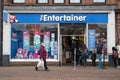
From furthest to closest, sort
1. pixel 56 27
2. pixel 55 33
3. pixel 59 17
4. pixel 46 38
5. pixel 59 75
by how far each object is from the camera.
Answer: pixel 46 38 → pixel 55 33 → pixel 56 27 → pixel 59 17 → pixel 59 75

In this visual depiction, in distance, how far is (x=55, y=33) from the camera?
1273 inches

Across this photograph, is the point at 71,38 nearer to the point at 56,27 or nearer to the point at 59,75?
the point at 56,27

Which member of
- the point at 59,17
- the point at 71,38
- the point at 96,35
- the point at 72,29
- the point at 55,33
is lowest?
the point at 71,38

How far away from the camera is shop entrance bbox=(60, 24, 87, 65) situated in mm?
32219

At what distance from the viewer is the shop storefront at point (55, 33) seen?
105 feet

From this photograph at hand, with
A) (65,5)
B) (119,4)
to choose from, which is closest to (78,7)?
(65,5)

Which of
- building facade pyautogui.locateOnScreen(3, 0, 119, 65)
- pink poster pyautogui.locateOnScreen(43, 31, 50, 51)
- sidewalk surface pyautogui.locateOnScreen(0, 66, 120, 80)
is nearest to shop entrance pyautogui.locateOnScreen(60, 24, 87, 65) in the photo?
building facade pyautogui.locateOnScreen(3, 0, 119, 65)

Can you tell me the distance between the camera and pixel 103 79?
822 inches

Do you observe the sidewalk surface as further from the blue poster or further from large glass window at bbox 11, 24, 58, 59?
large glass window at bbox 11, 24, 58, 59

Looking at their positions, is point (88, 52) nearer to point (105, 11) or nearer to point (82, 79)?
point (105, 11)

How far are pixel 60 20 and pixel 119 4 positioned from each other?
465 centimetres

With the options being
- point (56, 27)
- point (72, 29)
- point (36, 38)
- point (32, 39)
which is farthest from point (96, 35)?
point (32, 39)

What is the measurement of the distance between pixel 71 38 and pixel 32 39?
10.0ft

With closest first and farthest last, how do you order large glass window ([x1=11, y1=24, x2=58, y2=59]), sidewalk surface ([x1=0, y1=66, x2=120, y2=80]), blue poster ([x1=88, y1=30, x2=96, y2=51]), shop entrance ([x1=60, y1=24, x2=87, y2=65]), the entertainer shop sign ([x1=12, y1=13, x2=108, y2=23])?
sidewalk surface ([x1=0, y1=66, x2=120, y2=80]) → the entertainer shop sign ([x1=12, y1=13, x2=108, y2=23]) → blue poster ([x1=88, y1=30, x2=96, y2=51]) → shop entrance ([x1=60, y1=24, x2=87, y2=65]) → large glass window ([x1=11, y1=24, x2=58, y2=59])
